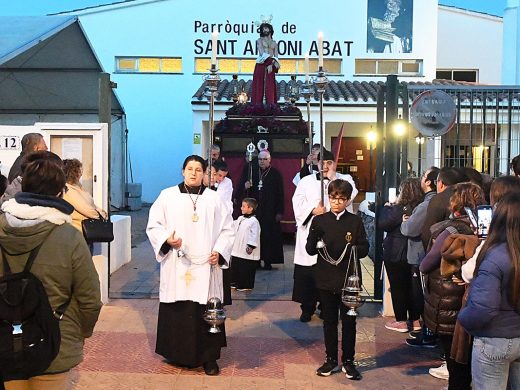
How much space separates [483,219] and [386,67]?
705 inches

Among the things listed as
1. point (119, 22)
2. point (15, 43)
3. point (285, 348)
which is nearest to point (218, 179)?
point (285, 348)

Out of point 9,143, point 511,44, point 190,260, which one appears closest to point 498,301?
point 190,260

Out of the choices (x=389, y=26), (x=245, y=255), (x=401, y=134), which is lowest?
(x=245, y=255)

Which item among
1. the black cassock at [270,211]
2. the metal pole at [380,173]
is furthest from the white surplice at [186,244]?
the black cassock at [270,211]

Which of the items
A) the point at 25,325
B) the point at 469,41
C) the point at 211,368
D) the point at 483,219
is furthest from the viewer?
the point at 469,41

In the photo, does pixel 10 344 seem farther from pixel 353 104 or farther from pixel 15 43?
pixel 353 104

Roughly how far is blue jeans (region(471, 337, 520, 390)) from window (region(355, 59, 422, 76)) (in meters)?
18.5

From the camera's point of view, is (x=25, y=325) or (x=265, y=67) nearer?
(x=25, y=325)

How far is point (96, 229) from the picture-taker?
603cm

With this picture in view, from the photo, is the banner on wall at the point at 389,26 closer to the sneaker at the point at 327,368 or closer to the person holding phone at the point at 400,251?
the person holding phone at the point at 400,251

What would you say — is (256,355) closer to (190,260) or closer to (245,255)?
(190,260)

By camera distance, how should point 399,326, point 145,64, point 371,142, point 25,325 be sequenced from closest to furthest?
point 25,325 → point 399,326 → point 371,142 → point 145,64

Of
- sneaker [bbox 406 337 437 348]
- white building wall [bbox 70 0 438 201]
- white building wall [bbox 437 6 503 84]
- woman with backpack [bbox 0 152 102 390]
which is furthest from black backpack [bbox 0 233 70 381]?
white building wall [bbox 437 6 503 84]

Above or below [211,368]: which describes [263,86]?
above
